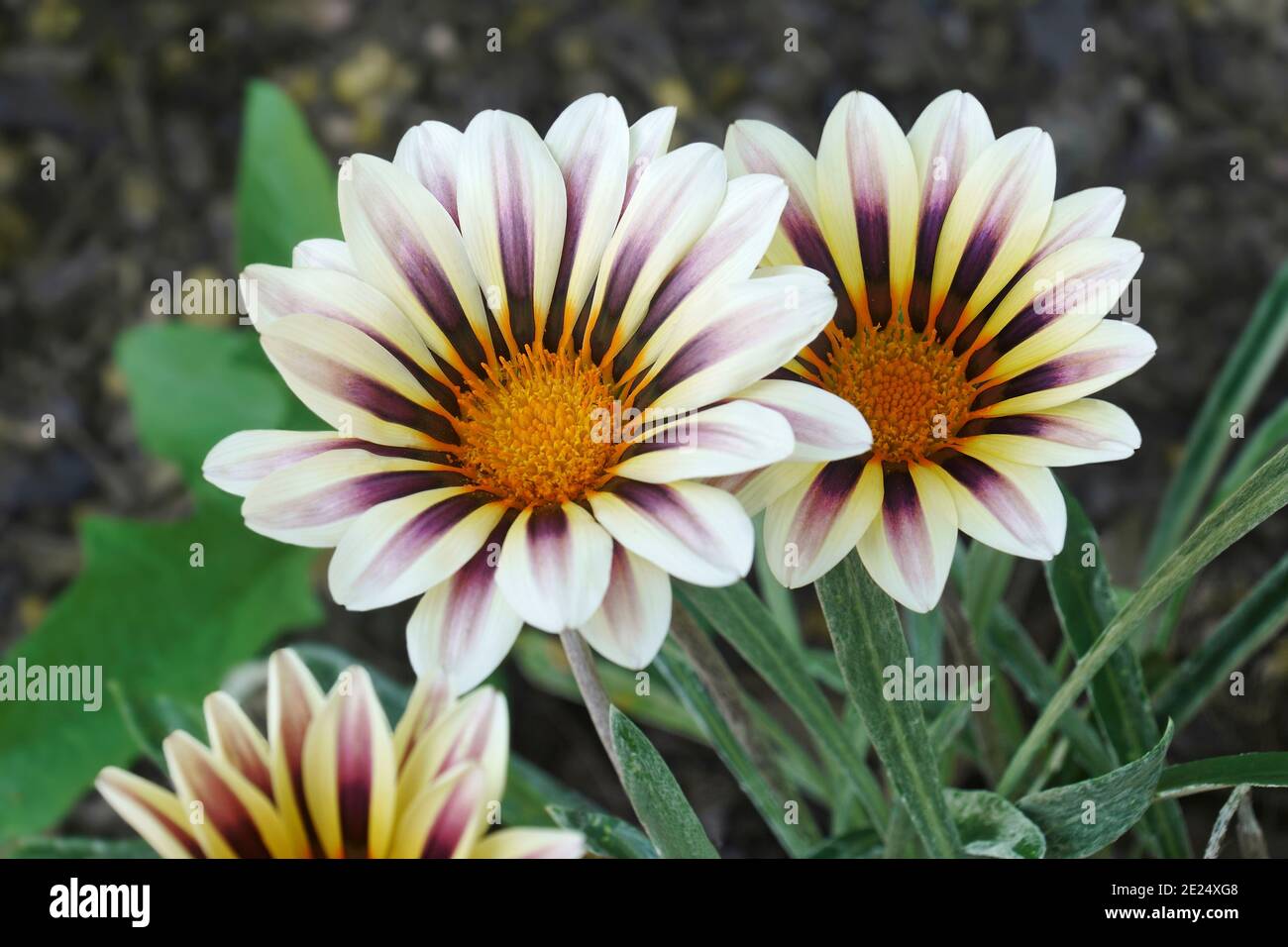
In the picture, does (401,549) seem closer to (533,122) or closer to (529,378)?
(529,378)

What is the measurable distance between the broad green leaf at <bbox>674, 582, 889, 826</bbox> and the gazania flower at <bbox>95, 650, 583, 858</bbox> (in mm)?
155

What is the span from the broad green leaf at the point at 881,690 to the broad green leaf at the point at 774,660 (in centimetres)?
9

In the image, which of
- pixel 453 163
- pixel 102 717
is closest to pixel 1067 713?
pixel 453 163

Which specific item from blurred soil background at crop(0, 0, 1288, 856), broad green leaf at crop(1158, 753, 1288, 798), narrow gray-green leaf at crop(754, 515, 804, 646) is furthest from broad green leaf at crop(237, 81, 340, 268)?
broad green leaf at crop(1158, 753, 1288, 798)

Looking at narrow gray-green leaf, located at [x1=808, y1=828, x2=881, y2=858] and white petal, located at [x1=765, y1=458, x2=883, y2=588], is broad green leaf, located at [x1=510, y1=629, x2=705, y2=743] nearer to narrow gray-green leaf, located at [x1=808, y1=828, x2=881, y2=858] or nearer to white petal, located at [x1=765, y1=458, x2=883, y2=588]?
narrow gray-green leaf, located at [x1=808, y1=828, x2=881, y2=858]

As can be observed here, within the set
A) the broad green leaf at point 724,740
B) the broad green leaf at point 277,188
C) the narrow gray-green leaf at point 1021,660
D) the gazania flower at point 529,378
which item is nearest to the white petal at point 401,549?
the gazania flower at point 529,378

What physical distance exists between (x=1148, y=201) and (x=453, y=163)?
42.1 inches

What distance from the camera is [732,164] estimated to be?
21.0 inches

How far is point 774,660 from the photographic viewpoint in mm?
662

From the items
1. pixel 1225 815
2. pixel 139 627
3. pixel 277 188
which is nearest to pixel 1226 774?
pixel 1225 815

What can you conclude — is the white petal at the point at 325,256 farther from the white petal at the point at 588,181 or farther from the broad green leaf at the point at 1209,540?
the broad green leaf at the point at 1209,540

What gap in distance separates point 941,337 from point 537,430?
20 centimetres

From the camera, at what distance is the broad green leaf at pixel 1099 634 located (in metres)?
0.64
